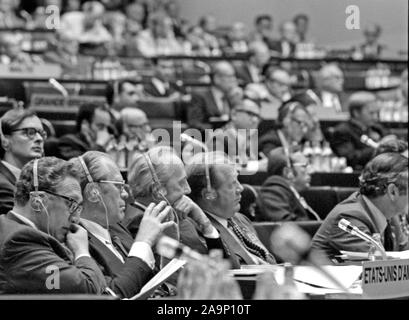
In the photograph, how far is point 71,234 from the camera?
330 cm

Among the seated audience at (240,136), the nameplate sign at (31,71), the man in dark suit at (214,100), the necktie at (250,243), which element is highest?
the nameplate sign at (31,71)

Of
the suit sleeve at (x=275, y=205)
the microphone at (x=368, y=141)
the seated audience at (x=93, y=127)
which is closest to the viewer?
the suit sleeve at (x=275, y=205)

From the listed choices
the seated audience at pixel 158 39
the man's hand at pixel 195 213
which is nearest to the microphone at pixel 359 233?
the man's hand at pixel 195 213

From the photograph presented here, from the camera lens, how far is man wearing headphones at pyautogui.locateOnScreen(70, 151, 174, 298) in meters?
3.34

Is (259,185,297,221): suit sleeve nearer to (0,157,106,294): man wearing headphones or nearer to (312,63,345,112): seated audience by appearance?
(0,157,106,294): man wearing headphones

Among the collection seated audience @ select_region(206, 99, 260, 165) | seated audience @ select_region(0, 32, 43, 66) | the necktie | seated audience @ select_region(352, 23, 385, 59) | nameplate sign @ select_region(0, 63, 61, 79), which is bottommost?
the necktie

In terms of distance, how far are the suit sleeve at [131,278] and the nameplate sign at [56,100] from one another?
4418 millimetres

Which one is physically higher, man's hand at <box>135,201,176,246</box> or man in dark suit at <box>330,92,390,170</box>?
man in dark suit at <box>330,92,390,170</box>

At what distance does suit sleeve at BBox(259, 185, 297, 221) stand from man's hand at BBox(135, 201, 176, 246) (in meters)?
2.04

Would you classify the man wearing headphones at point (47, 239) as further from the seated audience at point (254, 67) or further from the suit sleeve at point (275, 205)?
the seated audience at point (254, 67)

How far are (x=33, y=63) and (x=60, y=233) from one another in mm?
6501

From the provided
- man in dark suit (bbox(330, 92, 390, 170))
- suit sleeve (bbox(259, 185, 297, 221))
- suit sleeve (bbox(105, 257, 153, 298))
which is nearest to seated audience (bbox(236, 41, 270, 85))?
man in dark suit (bbox(330, 92, 390, 170))

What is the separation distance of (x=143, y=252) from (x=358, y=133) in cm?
459

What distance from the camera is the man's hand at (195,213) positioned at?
380 centimetres
